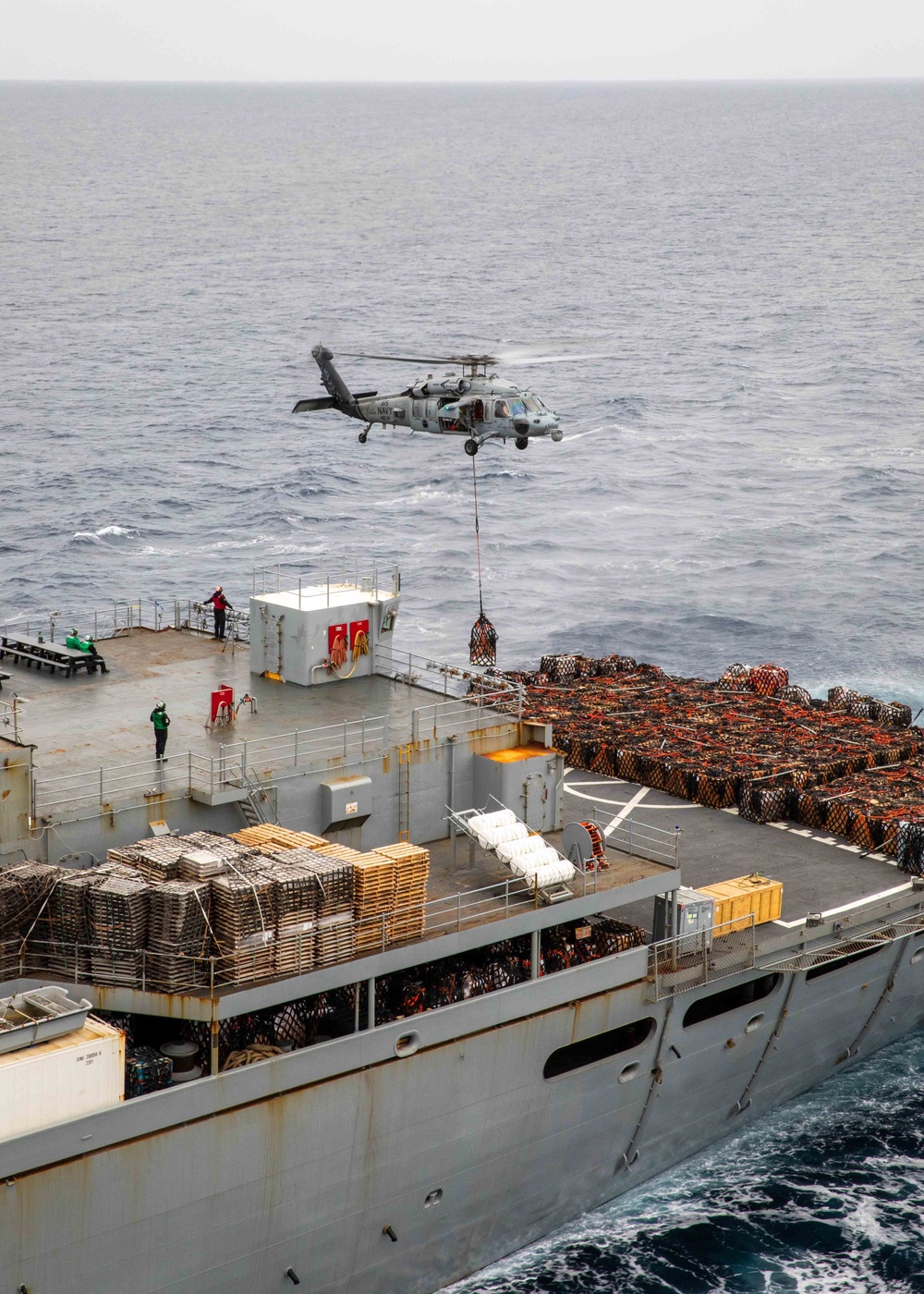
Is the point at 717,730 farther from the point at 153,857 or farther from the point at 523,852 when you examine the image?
the point at 153,857

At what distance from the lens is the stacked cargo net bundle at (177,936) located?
2956 centimetres

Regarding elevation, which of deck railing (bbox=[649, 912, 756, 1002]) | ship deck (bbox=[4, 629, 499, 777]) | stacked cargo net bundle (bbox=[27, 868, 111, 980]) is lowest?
deck railing (bbox=[649, 912, 756, 1002])

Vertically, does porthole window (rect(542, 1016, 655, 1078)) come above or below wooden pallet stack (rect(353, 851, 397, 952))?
below

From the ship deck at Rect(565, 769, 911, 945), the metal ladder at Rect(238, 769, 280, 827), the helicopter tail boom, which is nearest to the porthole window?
the ship deck at Rect(565, 769, 911, 945)

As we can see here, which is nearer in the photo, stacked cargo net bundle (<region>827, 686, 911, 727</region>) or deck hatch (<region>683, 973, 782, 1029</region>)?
deck hatch (<region>683, 973, 782, 1029</region>)

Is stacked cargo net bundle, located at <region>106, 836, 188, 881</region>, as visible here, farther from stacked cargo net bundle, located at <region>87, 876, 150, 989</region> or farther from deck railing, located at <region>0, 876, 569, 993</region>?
deck railing, located at <region>0, 876, 569, 993</region>

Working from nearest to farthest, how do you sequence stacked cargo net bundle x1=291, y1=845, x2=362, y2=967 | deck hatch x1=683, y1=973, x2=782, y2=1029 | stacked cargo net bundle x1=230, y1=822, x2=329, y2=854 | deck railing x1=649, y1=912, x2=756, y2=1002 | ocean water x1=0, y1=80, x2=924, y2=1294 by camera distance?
stacked cargo net bundle x1=291, y1=845, x2=362, y2=967 < stacked cargo net bundle x1=230, y1=822, x2=329, y2=854 < deck railing x1=649, y1=912, x2=756, y2=1002 < ocean water x1=0, y1=80, x2=924, y2=1294 < deck hatch x1=683, y1=973, x2=782, y2=1029

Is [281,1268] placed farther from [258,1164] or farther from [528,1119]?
[528,1119]

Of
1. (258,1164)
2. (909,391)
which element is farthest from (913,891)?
(909,391)

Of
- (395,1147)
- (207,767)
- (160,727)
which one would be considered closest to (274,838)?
(207,767)

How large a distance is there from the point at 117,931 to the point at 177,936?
3.69 ft

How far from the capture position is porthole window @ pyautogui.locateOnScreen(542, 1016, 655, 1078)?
3584cm

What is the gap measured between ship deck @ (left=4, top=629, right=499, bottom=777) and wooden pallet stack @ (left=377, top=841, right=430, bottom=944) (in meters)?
6.37

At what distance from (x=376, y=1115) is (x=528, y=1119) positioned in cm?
412
